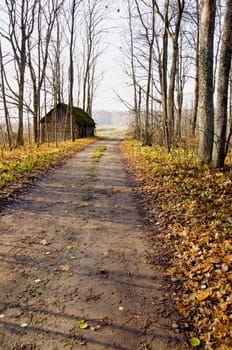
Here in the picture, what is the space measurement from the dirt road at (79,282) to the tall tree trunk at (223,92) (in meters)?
3.50

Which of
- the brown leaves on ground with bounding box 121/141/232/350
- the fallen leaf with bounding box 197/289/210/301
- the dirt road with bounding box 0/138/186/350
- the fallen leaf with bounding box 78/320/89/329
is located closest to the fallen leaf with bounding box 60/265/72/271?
the dirt road with bounding box 0/138/186/350

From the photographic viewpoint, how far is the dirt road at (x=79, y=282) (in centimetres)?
271

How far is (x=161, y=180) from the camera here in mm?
8375

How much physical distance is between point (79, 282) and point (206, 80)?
24.2 feet

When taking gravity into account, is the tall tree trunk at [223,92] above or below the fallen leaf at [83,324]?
above

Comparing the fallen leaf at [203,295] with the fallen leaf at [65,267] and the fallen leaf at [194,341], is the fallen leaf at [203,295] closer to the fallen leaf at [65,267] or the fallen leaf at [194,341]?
the fallen leaf at [194,341]

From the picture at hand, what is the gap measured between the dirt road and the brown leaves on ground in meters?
0.28

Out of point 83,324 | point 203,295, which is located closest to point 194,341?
point 203,295

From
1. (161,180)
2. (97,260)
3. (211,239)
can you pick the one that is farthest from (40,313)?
(161,180)

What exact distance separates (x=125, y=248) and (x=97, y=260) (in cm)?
59

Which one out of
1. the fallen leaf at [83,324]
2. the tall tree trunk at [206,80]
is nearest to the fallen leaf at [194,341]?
the fallen leaf at [83,324]

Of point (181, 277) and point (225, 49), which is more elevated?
point (225, 49)

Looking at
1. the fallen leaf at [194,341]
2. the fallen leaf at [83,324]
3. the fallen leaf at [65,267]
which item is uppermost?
the fallen leaf at [65,267]

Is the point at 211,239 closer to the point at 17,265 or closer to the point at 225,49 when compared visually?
the point at 17,265
